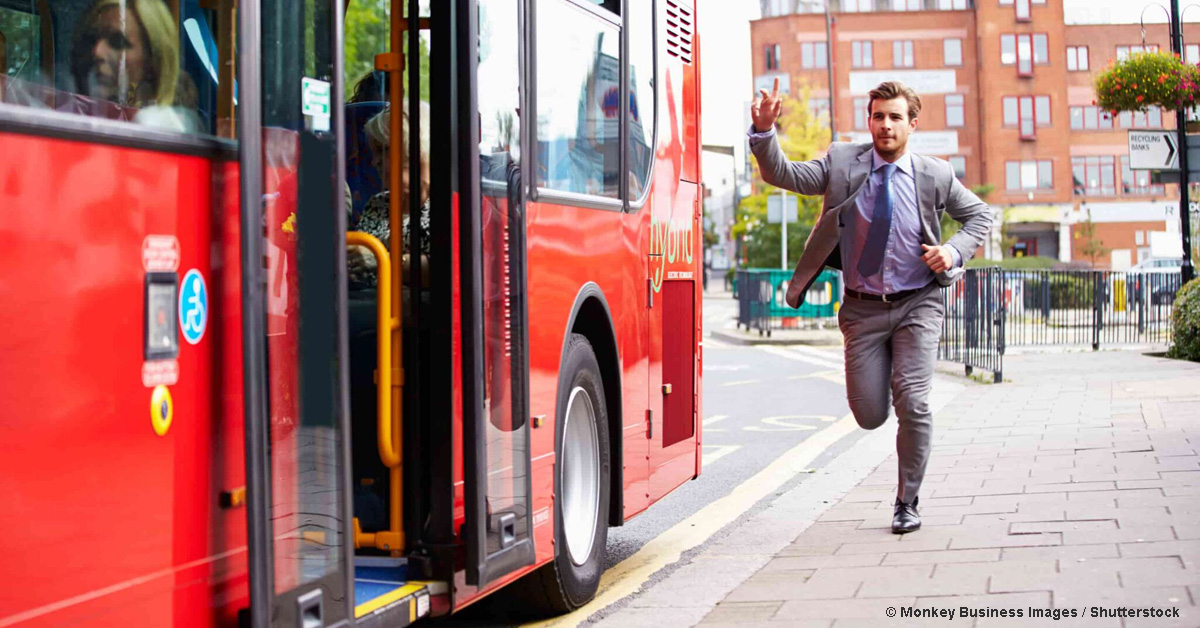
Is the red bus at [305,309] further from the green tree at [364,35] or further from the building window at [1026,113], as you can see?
the building window at [1026,113]

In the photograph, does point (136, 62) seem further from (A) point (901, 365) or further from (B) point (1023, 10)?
(B) point (1023, 10)

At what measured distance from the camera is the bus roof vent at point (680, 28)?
6797mm

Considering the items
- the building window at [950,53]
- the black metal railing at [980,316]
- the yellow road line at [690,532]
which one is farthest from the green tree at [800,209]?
the yellow road line at [690,532]

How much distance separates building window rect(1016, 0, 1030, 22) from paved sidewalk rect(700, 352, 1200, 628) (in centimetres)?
7020

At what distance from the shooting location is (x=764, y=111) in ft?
21.1

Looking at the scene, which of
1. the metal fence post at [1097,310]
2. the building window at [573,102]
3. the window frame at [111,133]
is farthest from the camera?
the metal fence post at [1097,310]

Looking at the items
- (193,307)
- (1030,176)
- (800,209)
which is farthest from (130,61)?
(1030,176)

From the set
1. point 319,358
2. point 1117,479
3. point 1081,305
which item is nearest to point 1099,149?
point 1081,305

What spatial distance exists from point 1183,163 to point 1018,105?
5961cm

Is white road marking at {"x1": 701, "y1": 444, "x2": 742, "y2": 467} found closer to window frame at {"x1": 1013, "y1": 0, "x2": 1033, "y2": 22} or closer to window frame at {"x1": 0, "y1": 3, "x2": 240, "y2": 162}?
window frame at {"x1": 0, "y1": 3, "x2": 240, "y2": 162}

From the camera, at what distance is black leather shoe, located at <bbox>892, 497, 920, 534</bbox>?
6.50 metres

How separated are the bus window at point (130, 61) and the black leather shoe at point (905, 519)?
418 cm

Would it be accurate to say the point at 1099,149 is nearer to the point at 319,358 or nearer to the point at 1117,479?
the point at 1117,479

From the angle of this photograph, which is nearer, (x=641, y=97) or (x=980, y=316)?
(x=641, y=97)
